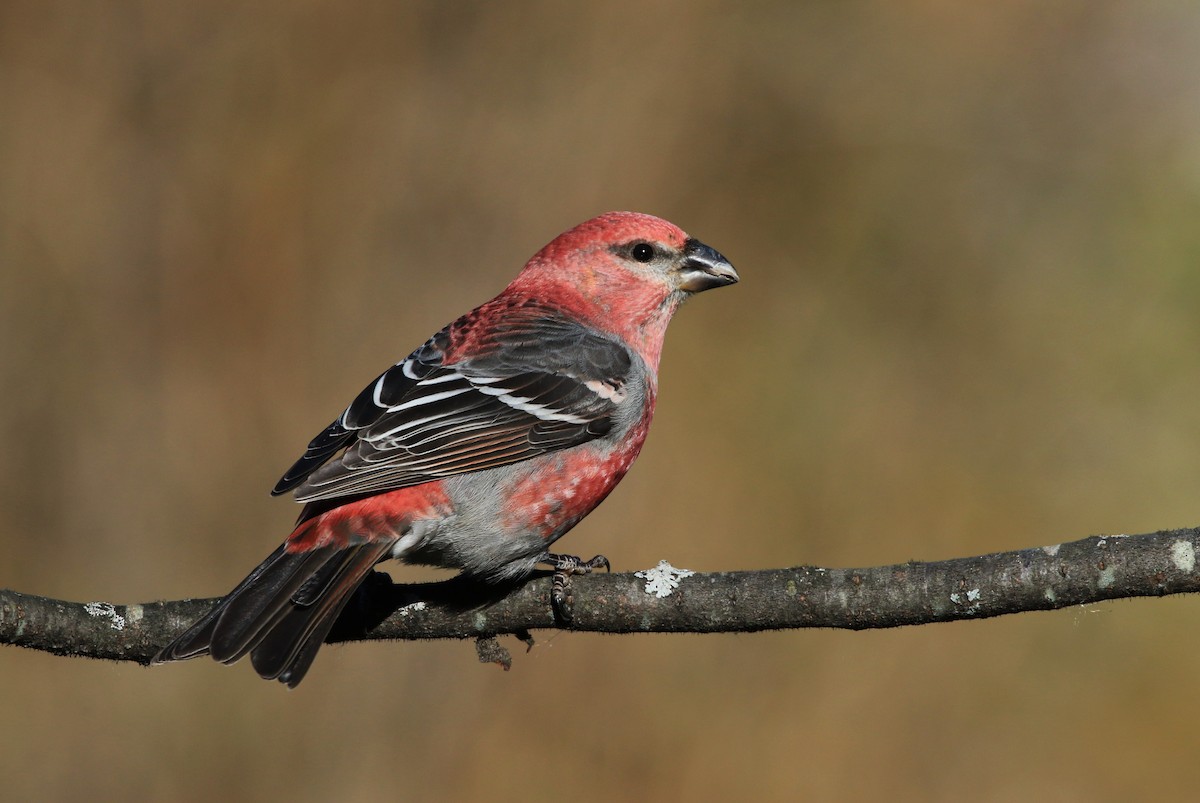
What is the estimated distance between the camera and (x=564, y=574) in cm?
382

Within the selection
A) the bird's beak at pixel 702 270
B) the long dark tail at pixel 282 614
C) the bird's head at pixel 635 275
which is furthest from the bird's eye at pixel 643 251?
the long dark tail at pixel 282 614

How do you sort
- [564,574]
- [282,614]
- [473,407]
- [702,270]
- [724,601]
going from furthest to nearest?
[702,270] → [473,407] → [564,574] → [282,614] → [724,601]

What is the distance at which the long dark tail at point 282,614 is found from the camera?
3.37 metres

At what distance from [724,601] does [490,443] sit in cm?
114

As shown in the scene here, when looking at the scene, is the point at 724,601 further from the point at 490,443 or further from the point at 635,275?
the point at 635,275

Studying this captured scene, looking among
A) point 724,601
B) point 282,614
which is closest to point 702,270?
point 724,601

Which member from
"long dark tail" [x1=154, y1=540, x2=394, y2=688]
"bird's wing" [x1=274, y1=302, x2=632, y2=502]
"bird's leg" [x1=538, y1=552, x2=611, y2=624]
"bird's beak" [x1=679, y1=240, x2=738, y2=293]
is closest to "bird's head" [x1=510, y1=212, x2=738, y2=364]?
"bird's beak" [x1=679, y1=240, x2=738, y2=293]

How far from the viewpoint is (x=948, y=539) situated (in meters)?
7.44

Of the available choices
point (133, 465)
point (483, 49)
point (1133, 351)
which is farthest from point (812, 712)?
point (483, 49)

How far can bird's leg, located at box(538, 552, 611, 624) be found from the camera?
3.70 meters

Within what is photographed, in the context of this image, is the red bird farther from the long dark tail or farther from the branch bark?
the branch bark

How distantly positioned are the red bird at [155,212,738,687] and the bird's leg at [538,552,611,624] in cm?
1

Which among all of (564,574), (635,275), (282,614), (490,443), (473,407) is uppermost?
(635,275)

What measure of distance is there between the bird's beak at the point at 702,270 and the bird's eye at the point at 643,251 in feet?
0.46
